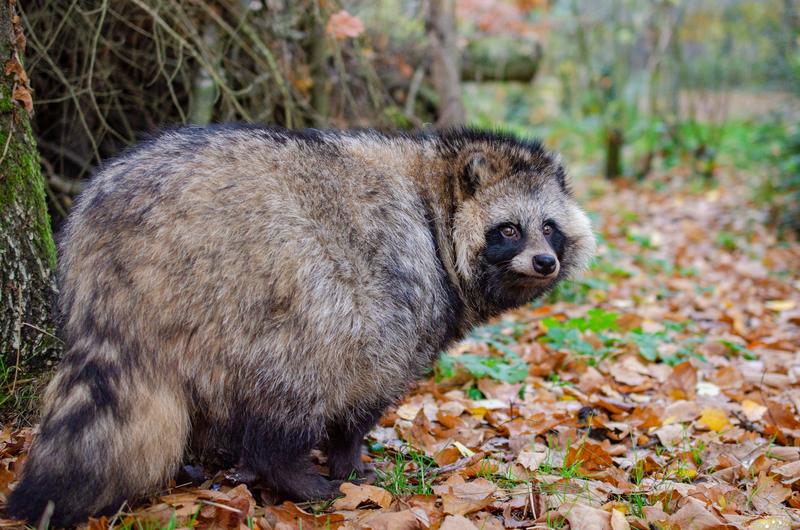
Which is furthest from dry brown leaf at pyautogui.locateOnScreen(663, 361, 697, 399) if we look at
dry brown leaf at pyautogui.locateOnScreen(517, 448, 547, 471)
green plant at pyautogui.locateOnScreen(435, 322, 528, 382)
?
dry brown leaf at pyautogui.locateOnScreen(517, 448, 547, 471)

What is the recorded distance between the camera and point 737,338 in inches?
245

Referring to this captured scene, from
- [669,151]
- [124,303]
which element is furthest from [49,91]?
[669,151]

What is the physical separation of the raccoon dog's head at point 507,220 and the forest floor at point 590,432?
0.79 meters

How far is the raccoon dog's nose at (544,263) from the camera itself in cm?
386

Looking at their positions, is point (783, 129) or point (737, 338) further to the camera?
point (783, 129)

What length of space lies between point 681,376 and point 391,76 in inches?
169

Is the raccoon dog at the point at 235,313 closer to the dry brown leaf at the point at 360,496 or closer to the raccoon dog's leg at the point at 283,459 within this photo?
the raccoon dog's leg at the point at 283,459

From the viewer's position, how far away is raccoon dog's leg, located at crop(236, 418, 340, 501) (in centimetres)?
308

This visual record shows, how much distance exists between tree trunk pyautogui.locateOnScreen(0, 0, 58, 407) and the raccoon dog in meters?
0.69

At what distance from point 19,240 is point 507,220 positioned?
241 cm

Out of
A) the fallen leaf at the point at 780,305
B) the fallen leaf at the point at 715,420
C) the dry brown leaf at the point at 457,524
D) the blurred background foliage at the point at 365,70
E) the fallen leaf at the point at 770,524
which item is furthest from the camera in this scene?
the fallen leaf at the point at 780,305

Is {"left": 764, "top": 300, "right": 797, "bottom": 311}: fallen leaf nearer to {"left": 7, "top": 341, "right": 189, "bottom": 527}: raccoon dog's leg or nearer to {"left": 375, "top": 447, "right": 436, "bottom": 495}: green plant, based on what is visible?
{"left": 375, "top": 447, "right": 436, "bottom": 495}: green plant

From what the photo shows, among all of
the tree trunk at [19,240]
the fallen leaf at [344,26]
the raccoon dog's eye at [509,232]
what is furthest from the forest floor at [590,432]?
the fallen leaf at [344,26]

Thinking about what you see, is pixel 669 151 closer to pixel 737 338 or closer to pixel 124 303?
pixel 737 338
